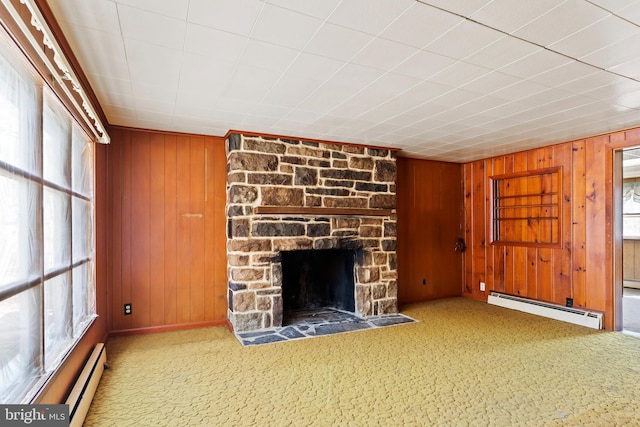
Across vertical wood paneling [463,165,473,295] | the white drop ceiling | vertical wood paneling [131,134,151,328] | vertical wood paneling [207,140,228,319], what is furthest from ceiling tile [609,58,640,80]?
vertical wood paneling [131,134,151,328]

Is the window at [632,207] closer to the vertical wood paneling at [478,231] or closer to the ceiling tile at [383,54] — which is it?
the vertical wood paneling at [478,231]

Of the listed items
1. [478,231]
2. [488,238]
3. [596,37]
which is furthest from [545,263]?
[596,37]

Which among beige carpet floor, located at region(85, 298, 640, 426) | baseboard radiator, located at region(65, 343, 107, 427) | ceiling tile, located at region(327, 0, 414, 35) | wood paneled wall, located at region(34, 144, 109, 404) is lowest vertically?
beige carpet floor, located at region(85, 298, 640, 426)

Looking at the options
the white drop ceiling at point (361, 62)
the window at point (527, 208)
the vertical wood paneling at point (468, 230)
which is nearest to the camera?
the white drop ceiling at point (361, 62)

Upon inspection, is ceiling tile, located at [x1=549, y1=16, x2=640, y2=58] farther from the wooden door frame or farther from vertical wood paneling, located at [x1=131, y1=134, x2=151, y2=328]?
vertical wood paneling, located at [x1=131, y1=134, x2=151, y2=328]

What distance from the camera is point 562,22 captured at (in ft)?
5.81

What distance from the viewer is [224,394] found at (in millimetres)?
2441

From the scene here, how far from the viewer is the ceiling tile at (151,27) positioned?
5.63 ft

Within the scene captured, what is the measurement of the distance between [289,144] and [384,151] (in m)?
1.35

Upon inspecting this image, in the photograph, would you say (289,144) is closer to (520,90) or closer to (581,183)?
(520,90)

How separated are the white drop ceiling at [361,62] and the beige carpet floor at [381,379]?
2.21m

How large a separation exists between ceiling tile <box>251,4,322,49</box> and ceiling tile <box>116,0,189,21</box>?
1.16ft

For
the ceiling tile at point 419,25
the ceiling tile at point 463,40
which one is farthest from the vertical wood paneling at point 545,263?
the ceiling tile at point 419,25

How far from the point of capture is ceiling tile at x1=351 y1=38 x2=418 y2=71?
202 centimetres
